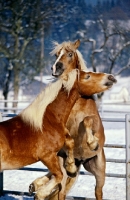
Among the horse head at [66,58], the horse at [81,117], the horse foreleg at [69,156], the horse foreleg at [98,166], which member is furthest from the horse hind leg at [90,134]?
the horse head at [66,58]

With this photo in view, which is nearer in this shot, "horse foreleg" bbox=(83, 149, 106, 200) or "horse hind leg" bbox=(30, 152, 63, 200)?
"horse hind leg" bbox=(30, 152, 63, 200)

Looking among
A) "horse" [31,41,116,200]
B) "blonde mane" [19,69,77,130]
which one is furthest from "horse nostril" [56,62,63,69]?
"blonde mane" [19,69,77,130]

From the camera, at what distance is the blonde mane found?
365 cm

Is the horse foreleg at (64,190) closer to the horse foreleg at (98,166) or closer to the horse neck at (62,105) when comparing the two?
the horse foreleg at (98,166)

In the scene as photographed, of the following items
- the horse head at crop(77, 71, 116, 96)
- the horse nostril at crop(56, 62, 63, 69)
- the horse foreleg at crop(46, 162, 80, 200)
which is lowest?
the horse foreleg at crop(46, 162, 80, 200)

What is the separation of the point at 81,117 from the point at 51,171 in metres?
0.69

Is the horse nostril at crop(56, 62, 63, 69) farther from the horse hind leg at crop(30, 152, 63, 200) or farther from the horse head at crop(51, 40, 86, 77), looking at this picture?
the horse hind leg at crop(30, 152, 63, 200)

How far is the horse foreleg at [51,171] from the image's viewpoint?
355 centimetres

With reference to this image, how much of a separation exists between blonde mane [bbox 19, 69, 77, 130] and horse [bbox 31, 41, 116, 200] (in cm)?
7

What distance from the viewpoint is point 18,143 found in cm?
352

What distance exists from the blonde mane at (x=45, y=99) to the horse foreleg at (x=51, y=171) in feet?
1.08

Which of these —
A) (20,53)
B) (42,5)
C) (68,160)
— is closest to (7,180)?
(68,160)

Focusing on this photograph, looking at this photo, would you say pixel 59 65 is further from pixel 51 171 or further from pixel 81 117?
pixel 51 171

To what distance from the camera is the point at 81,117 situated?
3.99 meters
